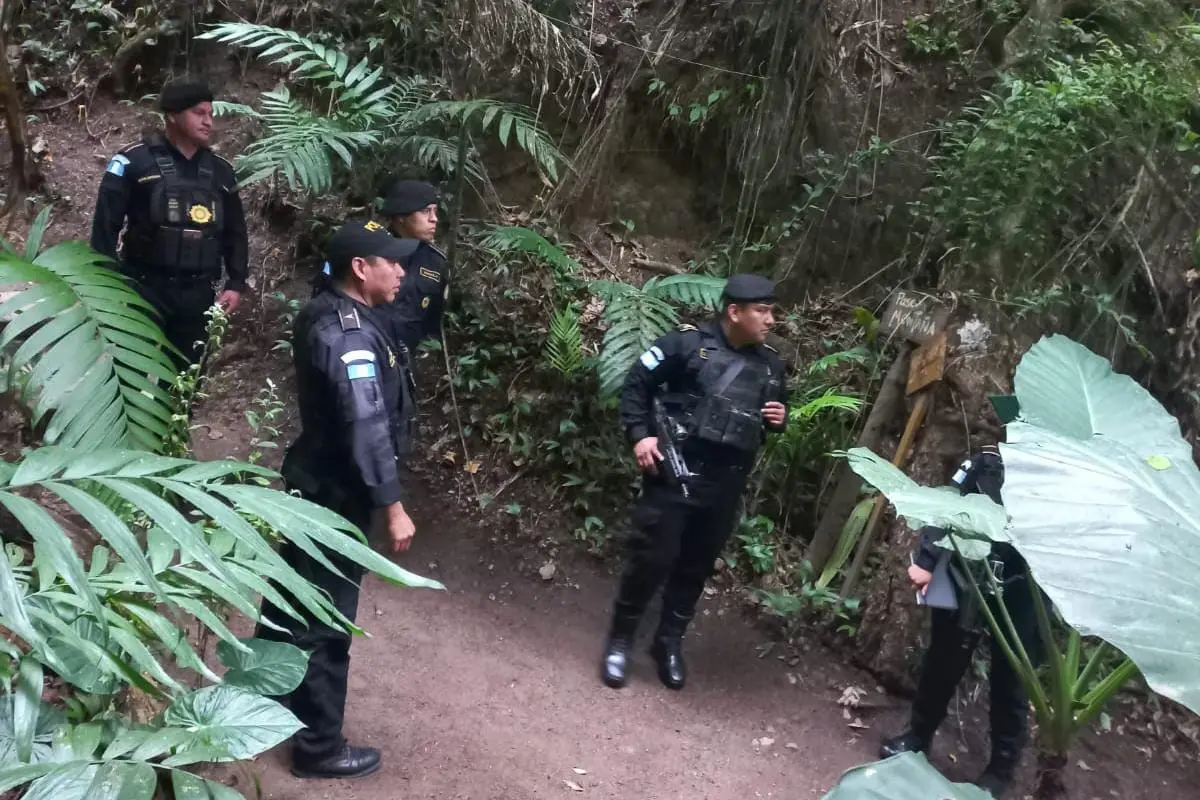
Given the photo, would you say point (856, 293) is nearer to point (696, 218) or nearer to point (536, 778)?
point (696, 218)

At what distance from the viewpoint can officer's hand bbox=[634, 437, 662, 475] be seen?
12.9 ft

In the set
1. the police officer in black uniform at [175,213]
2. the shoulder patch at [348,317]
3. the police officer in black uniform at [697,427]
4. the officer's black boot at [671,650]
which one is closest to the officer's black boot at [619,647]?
the police officer in black uniform at [697,427]

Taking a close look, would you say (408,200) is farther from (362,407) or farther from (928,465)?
(928,465)

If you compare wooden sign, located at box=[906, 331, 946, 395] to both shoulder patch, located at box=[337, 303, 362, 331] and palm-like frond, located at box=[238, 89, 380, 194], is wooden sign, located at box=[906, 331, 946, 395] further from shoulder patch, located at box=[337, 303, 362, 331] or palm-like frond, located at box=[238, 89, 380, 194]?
palm-like frond, located at box=[238, 89, 380, 194]

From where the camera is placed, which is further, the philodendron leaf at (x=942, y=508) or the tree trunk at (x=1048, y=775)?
the tree trunk at (x=1048, y=775)

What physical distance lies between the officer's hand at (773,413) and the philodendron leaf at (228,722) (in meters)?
2.61

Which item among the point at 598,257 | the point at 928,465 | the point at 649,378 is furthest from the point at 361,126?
the point at 928,465

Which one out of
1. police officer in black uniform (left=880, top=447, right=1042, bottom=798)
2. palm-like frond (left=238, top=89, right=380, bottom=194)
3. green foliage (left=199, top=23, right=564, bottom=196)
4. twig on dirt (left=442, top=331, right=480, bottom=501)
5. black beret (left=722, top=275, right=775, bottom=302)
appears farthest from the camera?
twig on dirt (left=442, top=331, right=480, bottom=501)

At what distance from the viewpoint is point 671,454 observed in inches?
157

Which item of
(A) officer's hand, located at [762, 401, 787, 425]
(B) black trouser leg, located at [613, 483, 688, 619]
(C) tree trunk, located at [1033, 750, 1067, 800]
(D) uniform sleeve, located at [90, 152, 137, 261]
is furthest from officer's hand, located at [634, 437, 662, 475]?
(D) uniform sleeve, located at [90, 152, 137, 261]

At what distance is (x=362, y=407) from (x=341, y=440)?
176 millimetres

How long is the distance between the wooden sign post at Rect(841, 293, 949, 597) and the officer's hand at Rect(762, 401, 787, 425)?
913 mm

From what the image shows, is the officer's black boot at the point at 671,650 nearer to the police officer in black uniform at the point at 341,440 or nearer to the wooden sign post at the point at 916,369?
the wooden sign post at the point at 916,369

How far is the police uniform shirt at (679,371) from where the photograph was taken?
404cm
